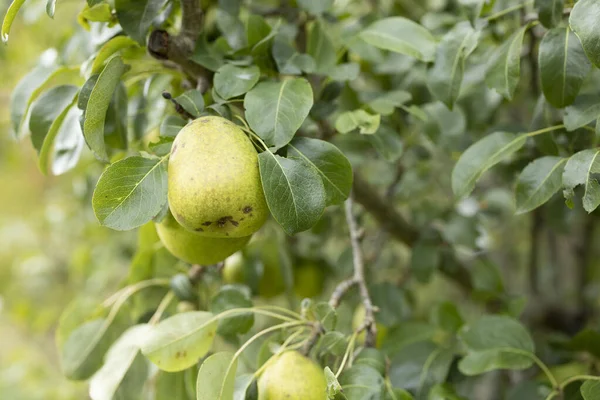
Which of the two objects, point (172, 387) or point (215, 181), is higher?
point (215, 181)

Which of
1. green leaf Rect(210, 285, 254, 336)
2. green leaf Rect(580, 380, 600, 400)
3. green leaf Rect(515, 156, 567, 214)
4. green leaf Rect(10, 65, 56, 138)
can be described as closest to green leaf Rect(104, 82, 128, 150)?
green leaf Rect(10, 65, 56, 138)

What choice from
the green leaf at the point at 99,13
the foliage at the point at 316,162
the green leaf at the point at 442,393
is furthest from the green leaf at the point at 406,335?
the green leaf at the point at 99,13

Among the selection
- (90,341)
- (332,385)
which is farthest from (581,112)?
(90,341)

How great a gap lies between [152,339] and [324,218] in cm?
Result: 48

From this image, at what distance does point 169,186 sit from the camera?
0.52 metres

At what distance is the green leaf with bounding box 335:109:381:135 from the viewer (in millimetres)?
655

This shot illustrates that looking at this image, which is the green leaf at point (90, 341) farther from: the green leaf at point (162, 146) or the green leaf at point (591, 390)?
the green leaf at point (591, 390)

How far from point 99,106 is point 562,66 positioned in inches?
18.3

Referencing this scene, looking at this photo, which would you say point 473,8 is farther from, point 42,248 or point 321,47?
point 42,248

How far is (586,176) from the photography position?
20.4 inches

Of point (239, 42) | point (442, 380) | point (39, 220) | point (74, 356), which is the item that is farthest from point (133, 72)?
point (39, 220)

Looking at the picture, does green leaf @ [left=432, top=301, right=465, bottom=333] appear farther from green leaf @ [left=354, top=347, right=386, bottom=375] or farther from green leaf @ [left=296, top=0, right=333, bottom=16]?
green leaf @ [left=296, top=0, right=333, bottom=16]

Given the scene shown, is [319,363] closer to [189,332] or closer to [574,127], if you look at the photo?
[189,332]

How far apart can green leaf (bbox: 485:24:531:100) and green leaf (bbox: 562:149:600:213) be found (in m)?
0.12
